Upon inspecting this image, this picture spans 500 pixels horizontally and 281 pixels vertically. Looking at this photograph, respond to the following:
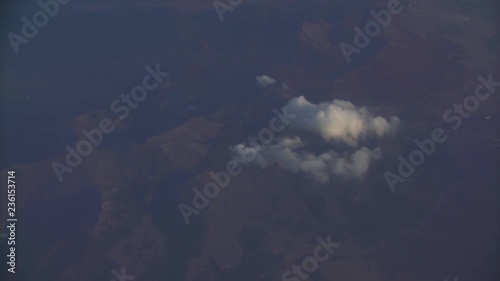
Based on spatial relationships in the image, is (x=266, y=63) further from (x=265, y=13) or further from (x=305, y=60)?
(x=265, y=13)

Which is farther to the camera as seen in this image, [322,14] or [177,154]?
[322,14]

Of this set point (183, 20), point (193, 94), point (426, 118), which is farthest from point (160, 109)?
A: point (426, 118)

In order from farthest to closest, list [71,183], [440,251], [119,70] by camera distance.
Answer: [119,70], [71,183], [440,251]

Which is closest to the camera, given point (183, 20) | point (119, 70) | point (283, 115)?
point (283, 115)

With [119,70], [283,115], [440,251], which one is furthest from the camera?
[119,70]

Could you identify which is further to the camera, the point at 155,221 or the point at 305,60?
the point at 305,60

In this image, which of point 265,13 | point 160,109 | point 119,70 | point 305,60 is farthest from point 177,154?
point 265,13

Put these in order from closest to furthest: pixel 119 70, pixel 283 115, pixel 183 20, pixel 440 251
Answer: pixel 440 251 < pixel 283 115 < pixel 119 70 < pixel 183 20

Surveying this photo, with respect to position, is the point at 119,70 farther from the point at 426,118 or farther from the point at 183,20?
the point at 426,118
